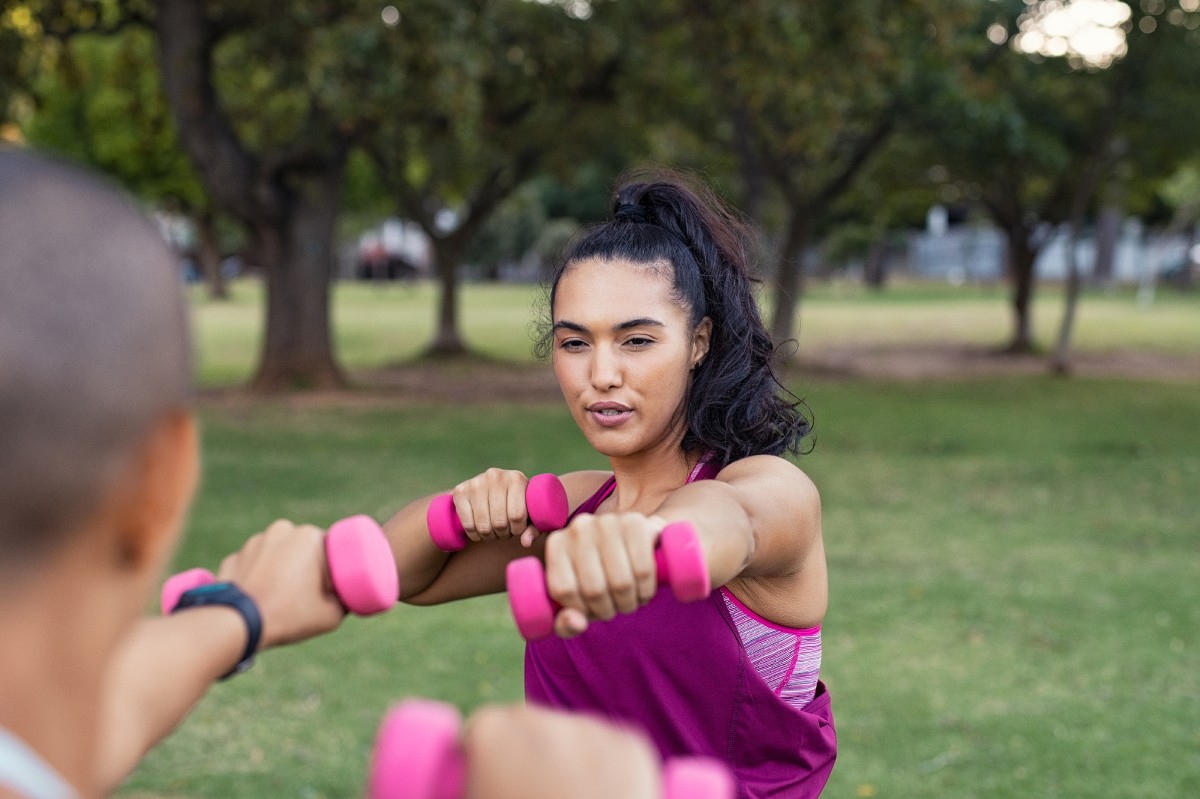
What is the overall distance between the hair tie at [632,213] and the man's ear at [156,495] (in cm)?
158

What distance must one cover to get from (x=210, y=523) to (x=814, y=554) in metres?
8.48

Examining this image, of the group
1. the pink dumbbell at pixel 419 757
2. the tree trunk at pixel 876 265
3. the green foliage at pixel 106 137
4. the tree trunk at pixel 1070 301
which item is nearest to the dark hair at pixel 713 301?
the pink dumbbell at pixel 419 757

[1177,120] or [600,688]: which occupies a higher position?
[1177,120]

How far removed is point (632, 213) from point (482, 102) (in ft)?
54.6

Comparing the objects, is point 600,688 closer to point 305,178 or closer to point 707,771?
point 707,771

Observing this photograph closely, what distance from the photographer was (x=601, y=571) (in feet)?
4.89

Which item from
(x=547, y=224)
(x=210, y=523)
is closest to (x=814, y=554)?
(x=210, y=523)

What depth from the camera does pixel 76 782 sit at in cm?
106

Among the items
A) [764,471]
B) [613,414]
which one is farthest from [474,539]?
[764,471]

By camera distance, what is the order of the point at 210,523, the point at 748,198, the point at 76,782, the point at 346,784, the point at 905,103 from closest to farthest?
the point at 76,782, the point at 346,784, the point at 210,523, the point at 905,103, the point at 748,198

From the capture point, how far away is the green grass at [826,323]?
28.4 metres

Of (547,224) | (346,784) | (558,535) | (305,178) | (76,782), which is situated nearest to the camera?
(76,782)

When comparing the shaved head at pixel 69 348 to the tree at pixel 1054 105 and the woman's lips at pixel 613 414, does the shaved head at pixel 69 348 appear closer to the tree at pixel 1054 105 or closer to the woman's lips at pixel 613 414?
the woman's lips at pixel 613 414

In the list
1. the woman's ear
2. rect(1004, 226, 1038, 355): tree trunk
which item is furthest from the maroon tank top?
rect(1004, 226, 1038, 355): tree trunk
